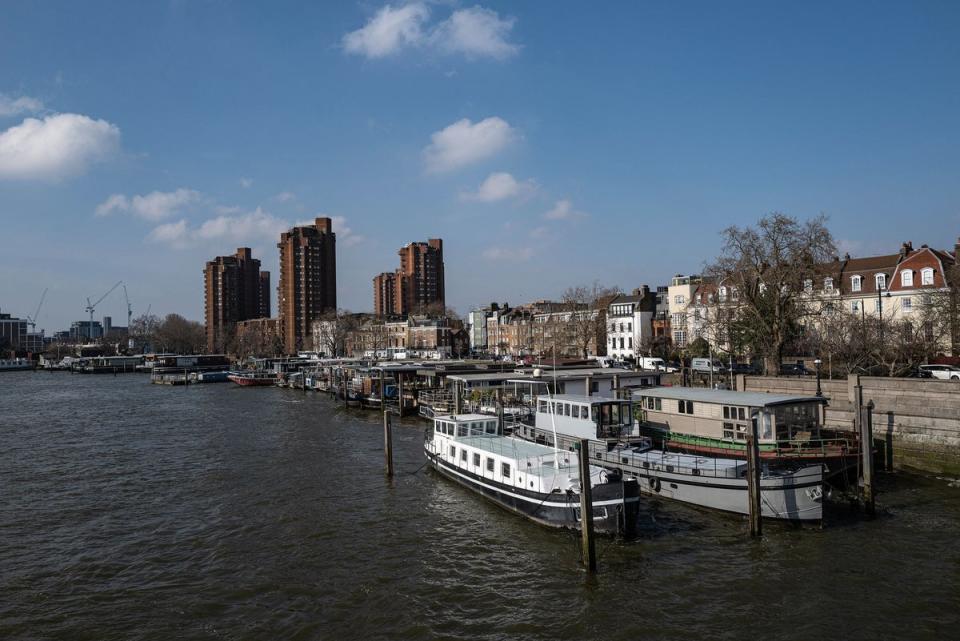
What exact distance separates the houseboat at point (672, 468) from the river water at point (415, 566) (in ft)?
2.79

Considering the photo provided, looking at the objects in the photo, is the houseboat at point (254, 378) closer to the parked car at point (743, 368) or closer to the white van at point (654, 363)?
the white van at point (654, 363)

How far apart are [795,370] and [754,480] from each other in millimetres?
41614

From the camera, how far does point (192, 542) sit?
27.5m

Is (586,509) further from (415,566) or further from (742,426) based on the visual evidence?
(742,426)

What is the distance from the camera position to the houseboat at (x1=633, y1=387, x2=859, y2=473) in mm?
31812

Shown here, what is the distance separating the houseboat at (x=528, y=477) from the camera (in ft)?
83.7

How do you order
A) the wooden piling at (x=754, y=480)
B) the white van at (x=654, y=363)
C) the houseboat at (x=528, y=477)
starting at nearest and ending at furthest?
the wooden piling at (x=754, y=480)
the houseboat at (x=528, y=477)
the white van at (x=654, y=363)

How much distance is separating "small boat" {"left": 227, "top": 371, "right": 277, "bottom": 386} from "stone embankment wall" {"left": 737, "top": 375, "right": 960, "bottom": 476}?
10085cm

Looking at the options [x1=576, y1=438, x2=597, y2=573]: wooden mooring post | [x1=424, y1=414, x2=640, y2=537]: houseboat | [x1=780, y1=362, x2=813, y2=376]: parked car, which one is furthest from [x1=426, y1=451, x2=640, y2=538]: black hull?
[x1=780, y1=362, x2=813, y2=376]: parked car

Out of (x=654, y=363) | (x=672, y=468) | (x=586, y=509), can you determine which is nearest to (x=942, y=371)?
(x=654, y=363)

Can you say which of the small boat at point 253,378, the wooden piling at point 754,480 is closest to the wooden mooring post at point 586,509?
the wooden piling at point 754,480

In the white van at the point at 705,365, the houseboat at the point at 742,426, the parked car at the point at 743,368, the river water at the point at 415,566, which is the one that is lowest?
the river water at the point at 415,566

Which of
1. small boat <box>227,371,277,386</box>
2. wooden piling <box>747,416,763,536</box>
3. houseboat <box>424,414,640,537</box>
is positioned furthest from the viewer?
small boat <box>227,371,277,386</box>

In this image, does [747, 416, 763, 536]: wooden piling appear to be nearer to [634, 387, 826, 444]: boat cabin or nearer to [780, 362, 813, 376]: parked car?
[634, 387, 826, 444]: boat cabin
